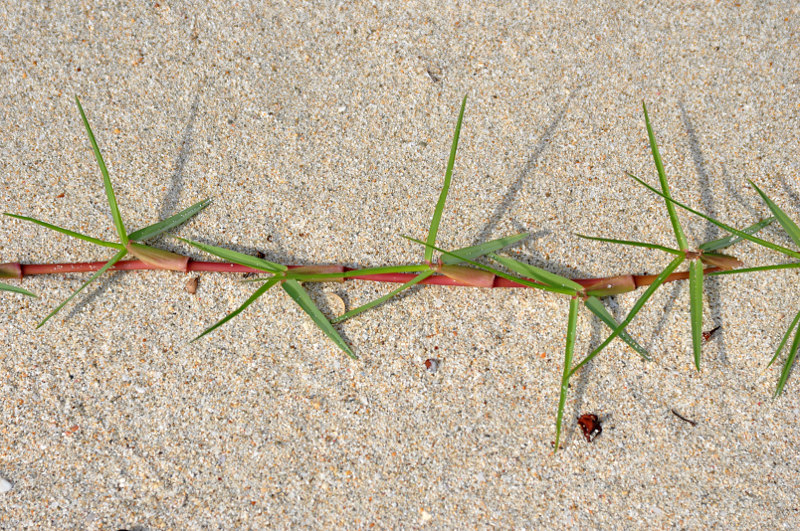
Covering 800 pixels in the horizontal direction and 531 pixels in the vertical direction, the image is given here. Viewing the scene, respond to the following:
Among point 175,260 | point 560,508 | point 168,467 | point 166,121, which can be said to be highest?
point 166,121

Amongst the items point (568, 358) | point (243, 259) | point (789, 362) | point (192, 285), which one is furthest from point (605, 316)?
point (192, 285)

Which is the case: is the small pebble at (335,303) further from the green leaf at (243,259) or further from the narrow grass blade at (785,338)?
the narrow grass blade at (785,338)

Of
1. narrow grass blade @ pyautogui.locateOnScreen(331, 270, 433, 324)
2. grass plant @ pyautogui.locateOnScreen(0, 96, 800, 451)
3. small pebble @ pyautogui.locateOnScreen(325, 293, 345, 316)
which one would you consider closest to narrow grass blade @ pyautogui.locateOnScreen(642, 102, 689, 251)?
grass plant @ pyautogui.locateOnScreen(0, 96, 800, 451)

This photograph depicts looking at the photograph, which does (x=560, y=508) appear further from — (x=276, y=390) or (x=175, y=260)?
(x=175, y=260)

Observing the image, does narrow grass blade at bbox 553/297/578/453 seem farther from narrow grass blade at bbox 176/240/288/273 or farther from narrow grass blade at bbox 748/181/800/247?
narrow grass blade at bbox 176/240/288/273

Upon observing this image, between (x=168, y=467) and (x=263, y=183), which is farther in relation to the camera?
(x=263, y=183)

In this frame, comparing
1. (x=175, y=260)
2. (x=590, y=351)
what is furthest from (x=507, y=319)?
(x=175, y=260)

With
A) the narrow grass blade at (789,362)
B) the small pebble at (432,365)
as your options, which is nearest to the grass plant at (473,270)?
the narrow grass blade at (789,362)

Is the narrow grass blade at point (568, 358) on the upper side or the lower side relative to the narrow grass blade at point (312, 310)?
lower
